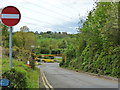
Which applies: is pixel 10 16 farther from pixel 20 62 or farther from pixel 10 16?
pixel 20 62

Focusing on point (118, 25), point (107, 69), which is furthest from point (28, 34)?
point (118, 25)

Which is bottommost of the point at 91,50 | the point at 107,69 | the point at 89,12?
the point at 107,69

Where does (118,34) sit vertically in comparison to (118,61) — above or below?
above

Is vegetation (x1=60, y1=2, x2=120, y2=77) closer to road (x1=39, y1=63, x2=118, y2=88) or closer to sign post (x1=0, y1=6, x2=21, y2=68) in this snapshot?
road (x1=39, y1=63, x2=118, y2=88)

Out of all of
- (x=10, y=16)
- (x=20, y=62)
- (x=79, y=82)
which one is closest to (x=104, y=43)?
(x=79, y=82)

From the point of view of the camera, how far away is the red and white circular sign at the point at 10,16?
8.29 metres

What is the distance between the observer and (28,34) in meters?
40.9

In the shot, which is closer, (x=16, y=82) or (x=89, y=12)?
(x=16, y=82)

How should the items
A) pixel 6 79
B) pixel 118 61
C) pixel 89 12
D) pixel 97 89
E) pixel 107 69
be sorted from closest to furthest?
pixel 6 79
pixel 97 89
pixel 118 61
pixel 107 69
pixel 89 12

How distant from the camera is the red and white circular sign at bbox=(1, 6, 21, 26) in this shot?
27.2ft

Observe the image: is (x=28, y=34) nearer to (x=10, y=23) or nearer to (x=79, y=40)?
(x=79, y=40)

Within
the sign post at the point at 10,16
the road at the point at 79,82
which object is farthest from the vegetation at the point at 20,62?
the sign post at the point at 10,16

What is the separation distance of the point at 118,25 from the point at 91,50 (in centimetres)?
1133

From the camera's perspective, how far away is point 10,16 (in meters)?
8.38
